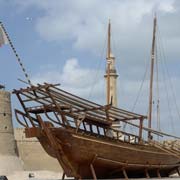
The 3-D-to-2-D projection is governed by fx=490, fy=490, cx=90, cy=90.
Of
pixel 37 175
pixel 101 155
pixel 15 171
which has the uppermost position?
pixel 101 155

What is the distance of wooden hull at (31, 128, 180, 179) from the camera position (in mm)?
18156

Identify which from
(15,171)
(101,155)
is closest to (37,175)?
(15,171)

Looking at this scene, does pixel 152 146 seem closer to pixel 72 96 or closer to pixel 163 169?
pixel 163 169

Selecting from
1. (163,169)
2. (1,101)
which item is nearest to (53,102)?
(163,169)

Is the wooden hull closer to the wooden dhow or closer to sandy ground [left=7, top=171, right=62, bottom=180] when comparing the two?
the wooden dhow

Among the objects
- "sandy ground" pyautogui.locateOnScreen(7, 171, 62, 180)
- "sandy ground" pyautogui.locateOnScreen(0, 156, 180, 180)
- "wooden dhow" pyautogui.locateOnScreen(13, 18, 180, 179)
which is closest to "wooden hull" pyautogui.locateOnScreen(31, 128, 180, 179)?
"wooden dhow" pyautogui.locateOnScreen(13, 18, 180, 179)

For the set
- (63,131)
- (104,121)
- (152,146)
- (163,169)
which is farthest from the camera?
(163,169)

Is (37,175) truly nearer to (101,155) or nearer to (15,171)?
(15,171)

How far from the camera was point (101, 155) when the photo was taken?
19.0 m

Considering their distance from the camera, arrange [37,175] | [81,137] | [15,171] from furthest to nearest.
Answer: [15,171], [37,175], [81,137]

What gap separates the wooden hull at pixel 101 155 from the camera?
1816 cm

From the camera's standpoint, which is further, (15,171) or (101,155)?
(15,171)

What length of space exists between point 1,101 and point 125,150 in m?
23.2

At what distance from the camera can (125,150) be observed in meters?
20.0
